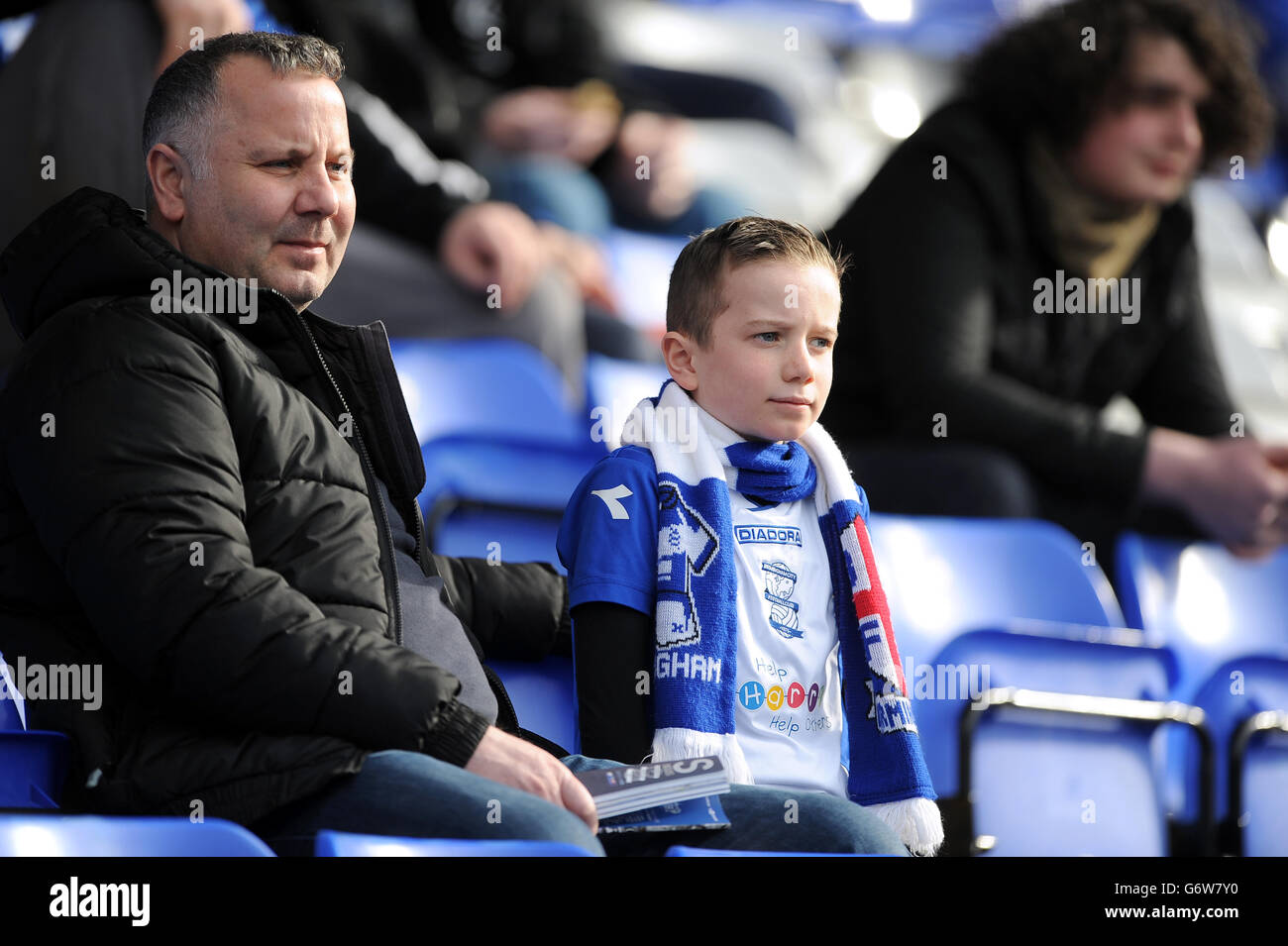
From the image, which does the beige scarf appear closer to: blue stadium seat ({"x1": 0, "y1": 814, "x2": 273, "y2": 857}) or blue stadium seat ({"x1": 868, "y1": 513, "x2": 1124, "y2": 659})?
blue stadium seat ({"x1": 868, "y1": 513, "x2": 1124, "y2": 659})

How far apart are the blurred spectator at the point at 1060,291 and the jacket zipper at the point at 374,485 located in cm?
131

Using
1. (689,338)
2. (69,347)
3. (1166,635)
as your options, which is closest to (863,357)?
(1166,635)

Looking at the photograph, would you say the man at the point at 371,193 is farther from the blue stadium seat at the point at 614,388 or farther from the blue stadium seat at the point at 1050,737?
the blue stadium seat at the point at 1050,737

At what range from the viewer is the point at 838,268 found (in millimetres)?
1936

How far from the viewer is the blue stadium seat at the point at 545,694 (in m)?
1.97

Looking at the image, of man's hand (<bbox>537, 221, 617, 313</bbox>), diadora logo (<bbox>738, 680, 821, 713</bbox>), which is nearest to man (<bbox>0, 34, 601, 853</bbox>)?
diadora logo (<bbox>738, 680, 821, 713</bbox>)

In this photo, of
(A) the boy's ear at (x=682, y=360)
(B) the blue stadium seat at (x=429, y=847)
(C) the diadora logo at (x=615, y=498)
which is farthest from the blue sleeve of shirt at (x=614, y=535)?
(B) the blue stadium seat at (x=429, y=847)

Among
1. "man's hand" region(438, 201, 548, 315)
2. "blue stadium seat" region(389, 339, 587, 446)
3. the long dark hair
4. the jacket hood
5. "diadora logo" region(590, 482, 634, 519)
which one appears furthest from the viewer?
"man's hand" region(438, 201, 548, 315)

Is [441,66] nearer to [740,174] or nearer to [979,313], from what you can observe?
[740,174]

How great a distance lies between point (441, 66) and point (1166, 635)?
317 centimetres

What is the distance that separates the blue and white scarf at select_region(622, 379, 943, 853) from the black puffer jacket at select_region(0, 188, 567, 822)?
30 centimetres

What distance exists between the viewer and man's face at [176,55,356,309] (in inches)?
67.0

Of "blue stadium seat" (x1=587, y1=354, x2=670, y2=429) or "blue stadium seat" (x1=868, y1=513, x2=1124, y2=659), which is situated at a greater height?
"blue stadium seat" (x1=587, y1=354, x2=670, y2=429)
